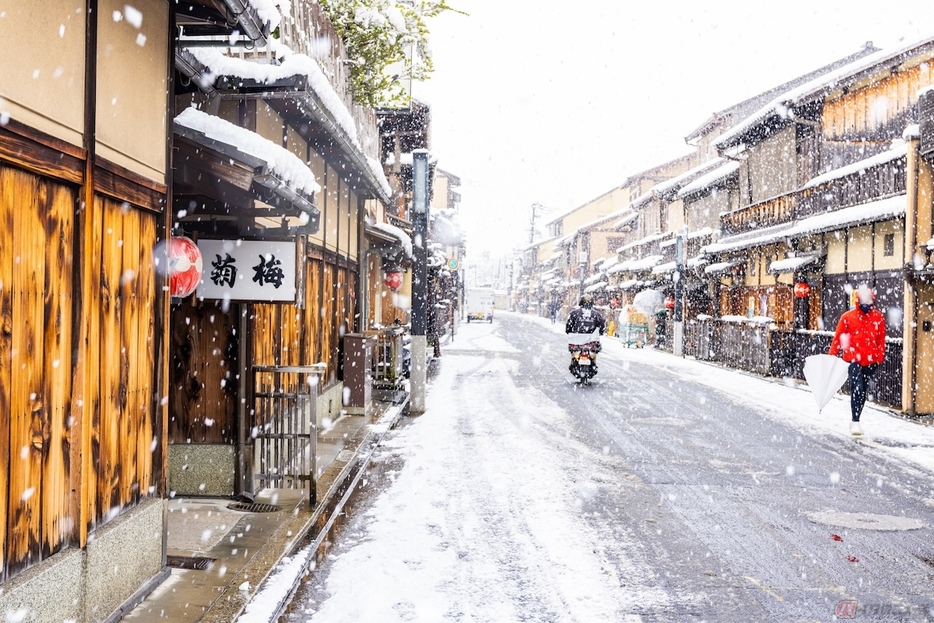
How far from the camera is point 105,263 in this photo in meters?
4.77

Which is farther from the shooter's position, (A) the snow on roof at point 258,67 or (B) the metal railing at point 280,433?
(B) the metal railing at point 280,433

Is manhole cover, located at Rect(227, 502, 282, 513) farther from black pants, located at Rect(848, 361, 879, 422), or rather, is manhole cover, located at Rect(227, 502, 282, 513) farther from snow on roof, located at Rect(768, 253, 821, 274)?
snow on roof, located at Rect(768, 253, 821, 274)

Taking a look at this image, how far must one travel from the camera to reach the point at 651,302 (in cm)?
3769

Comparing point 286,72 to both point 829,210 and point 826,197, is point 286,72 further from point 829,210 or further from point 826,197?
point 826,197

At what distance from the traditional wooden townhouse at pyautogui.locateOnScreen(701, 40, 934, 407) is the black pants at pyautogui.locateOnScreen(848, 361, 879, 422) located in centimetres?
309

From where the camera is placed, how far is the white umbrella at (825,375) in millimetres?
13828

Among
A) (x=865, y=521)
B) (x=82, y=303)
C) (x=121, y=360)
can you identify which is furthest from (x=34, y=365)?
(x=865, y=521)

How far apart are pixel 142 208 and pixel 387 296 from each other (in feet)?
80.4

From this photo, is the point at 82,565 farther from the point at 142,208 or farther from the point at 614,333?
the point at 614,333

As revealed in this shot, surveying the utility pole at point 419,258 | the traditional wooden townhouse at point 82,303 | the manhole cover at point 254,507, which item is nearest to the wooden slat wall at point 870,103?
the utility pole at point 419,258

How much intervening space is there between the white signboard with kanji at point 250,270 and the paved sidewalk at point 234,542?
2.11 metres

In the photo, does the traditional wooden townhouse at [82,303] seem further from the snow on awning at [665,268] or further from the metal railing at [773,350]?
the snow on awning at [665,268]

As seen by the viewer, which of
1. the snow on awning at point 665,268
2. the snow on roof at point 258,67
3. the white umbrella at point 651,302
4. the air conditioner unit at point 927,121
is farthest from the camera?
the white umbrella at point 651,302

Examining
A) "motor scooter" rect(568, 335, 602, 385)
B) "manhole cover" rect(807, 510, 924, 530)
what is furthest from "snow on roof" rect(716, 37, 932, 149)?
"manhole cover" rect(807, 510, 924, 530)
